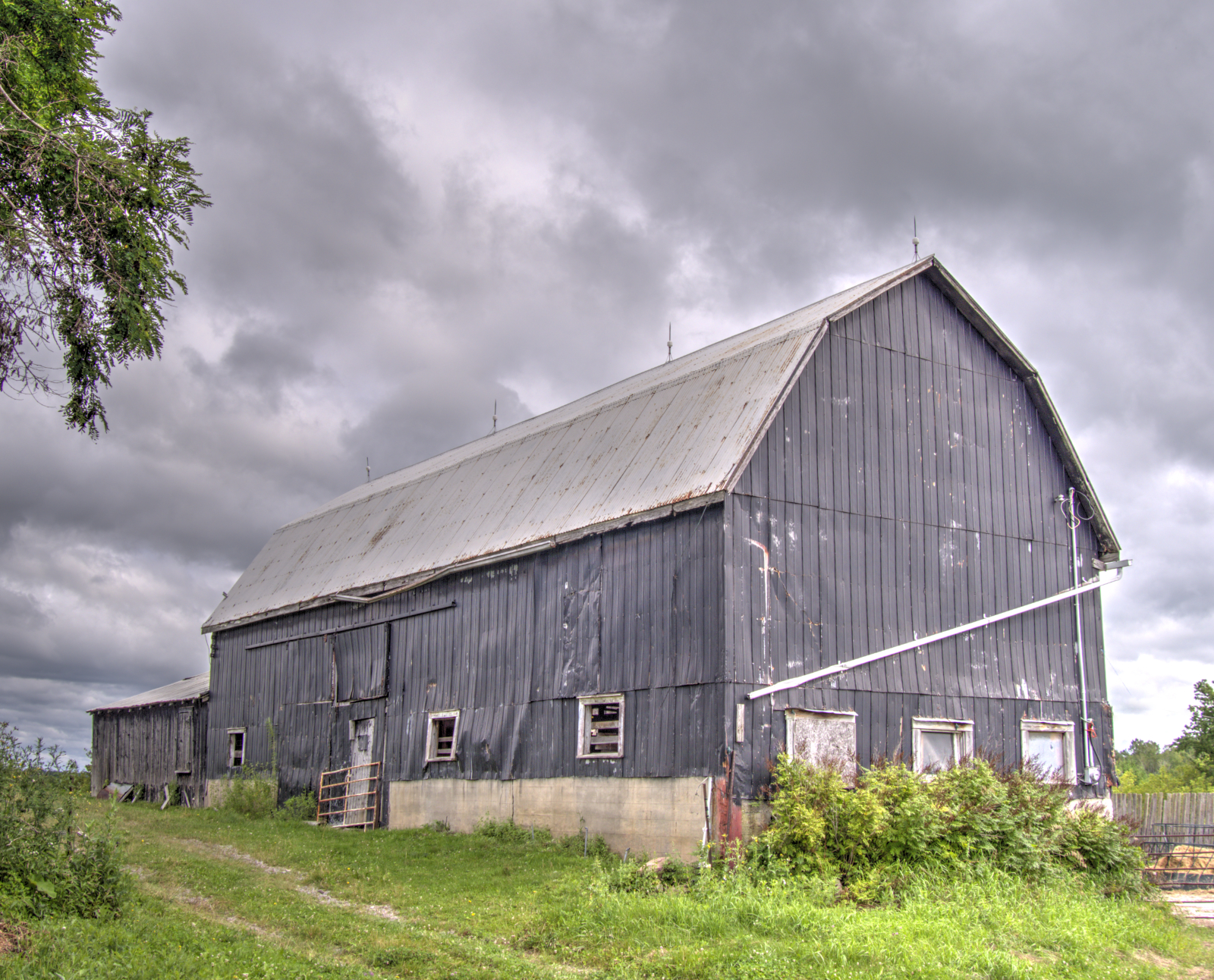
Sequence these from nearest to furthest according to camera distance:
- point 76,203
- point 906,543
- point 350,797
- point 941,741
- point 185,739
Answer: point 76,203 → point 941,741 → point 906,543 → point 350,797 → point 185,739

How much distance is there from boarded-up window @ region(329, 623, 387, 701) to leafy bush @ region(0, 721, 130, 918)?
11.3 metres

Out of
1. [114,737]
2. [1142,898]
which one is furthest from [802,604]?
[114,737]

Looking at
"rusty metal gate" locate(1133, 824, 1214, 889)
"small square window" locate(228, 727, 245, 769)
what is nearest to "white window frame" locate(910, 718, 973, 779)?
"rusty metal gate" locate(1133, 824, 1214, 889)

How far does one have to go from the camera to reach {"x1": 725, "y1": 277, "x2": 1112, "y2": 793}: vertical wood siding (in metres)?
15.6

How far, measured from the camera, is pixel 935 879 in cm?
1296

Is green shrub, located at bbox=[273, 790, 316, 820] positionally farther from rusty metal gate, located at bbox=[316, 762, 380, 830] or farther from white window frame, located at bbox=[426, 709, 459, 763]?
white window frame, located at bbox=[426, 709, 459, 763]

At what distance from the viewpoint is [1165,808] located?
65.8 feet

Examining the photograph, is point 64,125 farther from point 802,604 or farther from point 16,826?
point 802,604

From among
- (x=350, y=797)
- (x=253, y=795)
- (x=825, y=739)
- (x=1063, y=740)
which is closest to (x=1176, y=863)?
(x=1063, y=740)

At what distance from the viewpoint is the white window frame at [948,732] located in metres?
16.5

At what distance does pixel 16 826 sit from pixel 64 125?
21.7 ft

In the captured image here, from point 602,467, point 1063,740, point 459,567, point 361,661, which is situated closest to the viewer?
point 1063,740

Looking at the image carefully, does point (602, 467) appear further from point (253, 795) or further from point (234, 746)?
point (234, 746)

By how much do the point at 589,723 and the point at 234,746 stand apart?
15.1 m
